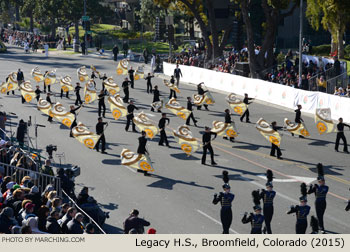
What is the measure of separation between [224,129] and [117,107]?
19.4 ft

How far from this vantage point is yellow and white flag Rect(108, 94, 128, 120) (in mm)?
30156

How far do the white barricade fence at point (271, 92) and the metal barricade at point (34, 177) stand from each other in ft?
55.1

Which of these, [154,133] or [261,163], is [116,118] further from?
[261,163]

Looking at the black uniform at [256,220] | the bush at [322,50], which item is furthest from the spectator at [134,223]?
the bush at [322,50]

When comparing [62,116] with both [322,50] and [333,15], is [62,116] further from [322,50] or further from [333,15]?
[322,50]

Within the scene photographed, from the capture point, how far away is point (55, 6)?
74500 mm

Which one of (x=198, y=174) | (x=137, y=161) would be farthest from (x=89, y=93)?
(x=198, y=174)

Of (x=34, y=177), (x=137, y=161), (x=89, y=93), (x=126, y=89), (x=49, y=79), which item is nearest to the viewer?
(x=34, y=177)

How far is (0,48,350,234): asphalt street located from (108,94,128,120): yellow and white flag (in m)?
0.65

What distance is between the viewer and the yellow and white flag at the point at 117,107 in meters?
30.2

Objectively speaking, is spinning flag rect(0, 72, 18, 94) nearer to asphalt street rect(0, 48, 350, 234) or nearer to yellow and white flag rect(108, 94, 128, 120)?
asphalt street rect(0, 48, 350, 234)

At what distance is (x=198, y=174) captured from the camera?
22.9 meters

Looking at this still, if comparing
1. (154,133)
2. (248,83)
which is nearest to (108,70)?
(248,83)

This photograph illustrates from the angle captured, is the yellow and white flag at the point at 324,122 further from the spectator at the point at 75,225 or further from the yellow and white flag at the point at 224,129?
the spectator at the point at 75,225
